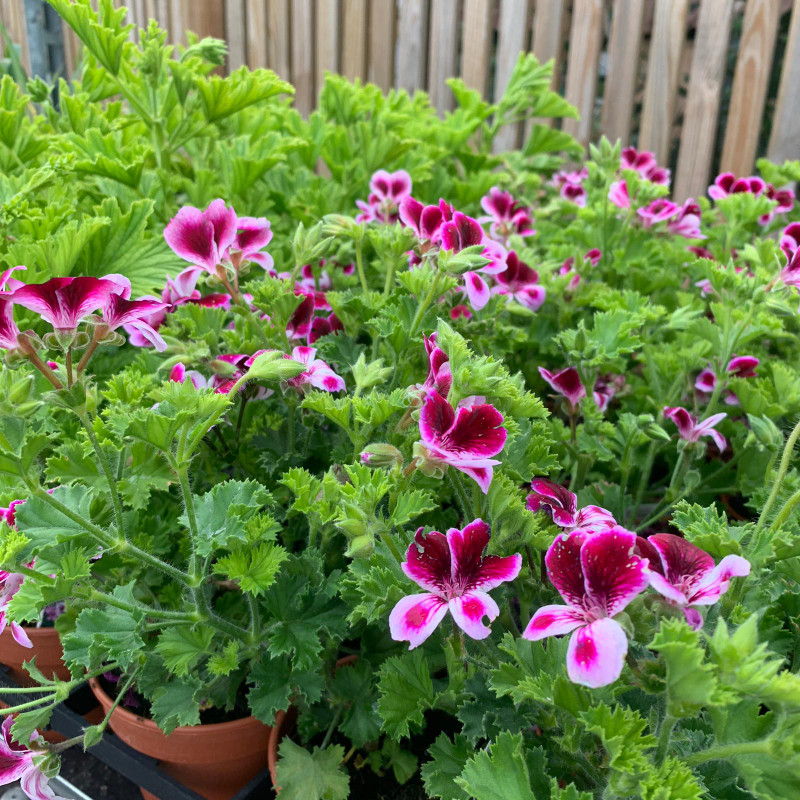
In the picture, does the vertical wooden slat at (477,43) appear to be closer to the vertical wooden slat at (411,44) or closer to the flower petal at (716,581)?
the vertical wooden slat at (411,44)

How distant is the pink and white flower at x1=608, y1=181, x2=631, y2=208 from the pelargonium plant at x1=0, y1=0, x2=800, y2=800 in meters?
0.03

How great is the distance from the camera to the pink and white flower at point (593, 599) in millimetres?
546

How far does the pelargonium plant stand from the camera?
643 mm

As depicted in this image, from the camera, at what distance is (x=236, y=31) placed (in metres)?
4.19

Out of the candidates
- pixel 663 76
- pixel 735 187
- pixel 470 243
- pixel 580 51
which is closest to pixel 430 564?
pixel 470 243

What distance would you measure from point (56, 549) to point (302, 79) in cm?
373

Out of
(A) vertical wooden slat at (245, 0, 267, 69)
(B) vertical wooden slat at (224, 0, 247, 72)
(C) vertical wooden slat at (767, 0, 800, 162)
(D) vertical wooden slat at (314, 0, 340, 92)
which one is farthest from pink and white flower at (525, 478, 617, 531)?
(B) vertical wooden slat at (224, 0, 247, 72)

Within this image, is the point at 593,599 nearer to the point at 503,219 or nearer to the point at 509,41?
the point at 503,219

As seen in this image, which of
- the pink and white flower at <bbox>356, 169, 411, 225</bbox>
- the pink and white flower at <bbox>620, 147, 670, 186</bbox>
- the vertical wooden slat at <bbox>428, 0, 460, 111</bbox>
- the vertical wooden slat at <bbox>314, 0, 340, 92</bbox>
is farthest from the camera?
the vertical wooden slat at <bbox>314, 0, 340, 92</bbox>

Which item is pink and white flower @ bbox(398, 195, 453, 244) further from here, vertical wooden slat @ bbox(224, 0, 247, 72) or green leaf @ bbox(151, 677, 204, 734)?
vertical wooden slat @ bbox(224, 0, 247, 72)

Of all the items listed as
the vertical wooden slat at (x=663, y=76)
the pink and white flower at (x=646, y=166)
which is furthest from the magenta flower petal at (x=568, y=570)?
the vertical wooden slat at (x=663, y=76)

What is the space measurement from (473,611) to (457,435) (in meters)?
0.16

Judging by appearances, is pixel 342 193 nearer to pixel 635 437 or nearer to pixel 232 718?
pixel 635 437

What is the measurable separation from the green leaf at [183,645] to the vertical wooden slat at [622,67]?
302 centimetres
